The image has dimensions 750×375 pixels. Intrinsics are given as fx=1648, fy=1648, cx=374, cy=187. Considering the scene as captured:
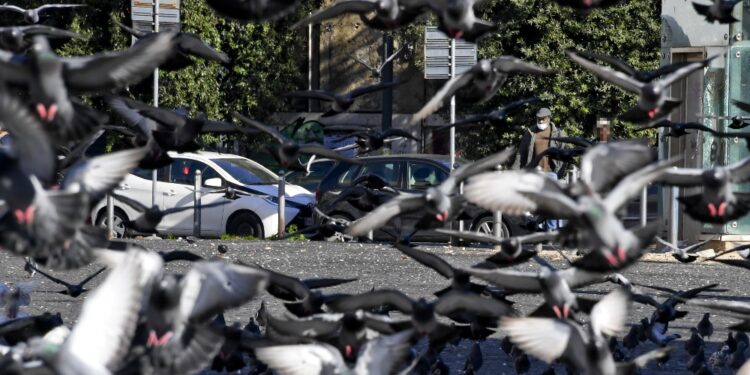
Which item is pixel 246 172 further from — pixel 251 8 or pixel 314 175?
pixel 251 8

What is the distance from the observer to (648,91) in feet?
24.0

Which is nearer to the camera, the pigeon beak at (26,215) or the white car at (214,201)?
the pigeon beak at (26,215)

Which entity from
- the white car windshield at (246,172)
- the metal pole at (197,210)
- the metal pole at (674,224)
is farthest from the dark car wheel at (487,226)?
the white car windshield at (246,172)

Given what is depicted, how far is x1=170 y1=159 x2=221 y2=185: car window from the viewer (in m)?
22.2

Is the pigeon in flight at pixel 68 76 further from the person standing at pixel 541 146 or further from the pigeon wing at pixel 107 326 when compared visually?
the person standing at pixel 541 146

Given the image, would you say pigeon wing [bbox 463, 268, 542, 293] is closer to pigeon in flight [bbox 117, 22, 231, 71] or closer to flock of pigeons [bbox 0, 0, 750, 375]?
flock of pigeons [bbox 0, 0, 750, 375]

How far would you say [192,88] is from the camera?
30734 mm

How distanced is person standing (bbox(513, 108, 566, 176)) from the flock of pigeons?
119 inches

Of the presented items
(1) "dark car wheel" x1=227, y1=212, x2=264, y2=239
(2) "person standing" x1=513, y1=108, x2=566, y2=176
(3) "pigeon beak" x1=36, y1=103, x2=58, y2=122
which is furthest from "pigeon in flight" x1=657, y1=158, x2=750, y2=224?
(1) "dark car wheel" x1=227, y1=212, x2=264, y2=239

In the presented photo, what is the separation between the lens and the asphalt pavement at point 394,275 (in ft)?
34.7

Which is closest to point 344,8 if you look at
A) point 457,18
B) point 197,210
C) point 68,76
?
point 457,18

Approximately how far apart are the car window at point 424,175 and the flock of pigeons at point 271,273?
1224cm

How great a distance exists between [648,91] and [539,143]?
7.42 m

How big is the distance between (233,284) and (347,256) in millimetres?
12634
